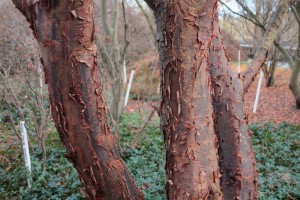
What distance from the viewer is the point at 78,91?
156 cm

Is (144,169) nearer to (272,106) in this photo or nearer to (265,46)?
(265,46)

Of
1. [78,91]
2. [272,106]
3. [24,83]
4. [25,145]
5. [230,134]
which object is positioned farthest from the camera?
[272,106]

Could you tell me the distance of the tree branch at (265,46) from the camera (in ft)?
8.31

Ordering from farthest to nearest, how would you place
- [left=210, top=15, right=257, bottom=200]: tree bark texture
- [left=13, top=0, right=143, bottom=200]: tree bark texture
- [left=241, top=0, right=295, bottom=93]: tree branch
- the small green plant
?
the small green plant
[left=241, top=0, right=295, bottom=93]: tree branch
[left=210, top=15, right=257, bottom=200]: tree bark texture
[left=13, top=0, right=143, bottom=200]: tree bark texture

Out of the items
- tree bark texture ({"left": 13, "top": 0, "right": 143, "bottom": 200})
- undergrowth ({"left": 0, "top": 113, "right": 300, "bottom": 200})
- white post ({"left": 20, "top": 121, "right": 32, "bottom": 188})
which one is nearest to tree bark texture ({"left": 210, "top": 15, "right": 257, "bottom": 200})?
tree bark texture ({"left": 13, "top": 0, "right": 143, "bottom": 200})

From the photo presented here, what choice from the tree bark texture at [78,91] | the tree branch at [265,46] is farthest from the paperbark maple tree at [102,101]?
the tree branch at [265,46]

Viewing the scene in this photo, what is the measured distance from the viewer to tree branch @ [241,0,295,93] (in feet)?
8.31

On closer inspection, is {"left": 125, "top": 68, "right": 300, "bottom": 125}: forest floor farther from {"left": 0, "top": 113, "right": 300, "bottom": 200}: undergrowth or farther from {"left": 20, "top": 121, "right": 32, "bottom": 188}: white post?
{"left": 20, "top": 121, "right": 32, "bottom": 188}: white post

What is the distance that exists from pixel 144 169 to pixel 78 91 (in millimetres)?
3381

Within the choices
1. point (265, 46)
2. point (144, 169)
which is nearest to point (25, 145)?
point (144, 169)

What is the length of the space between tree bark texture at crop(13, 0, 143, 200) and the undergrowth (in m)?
2.14

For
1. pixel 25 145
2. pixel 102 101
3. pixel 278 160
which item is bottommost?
pixel 278 160

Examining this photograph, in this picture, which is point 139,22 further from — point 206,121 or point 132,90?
point 206,121

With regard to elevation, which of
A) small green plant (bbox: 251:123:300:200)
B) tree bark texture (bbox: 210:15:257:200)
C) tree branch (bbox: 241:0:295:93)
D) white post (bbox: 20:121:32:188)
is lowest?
small green plant (bbox: 251:123:300:200)
